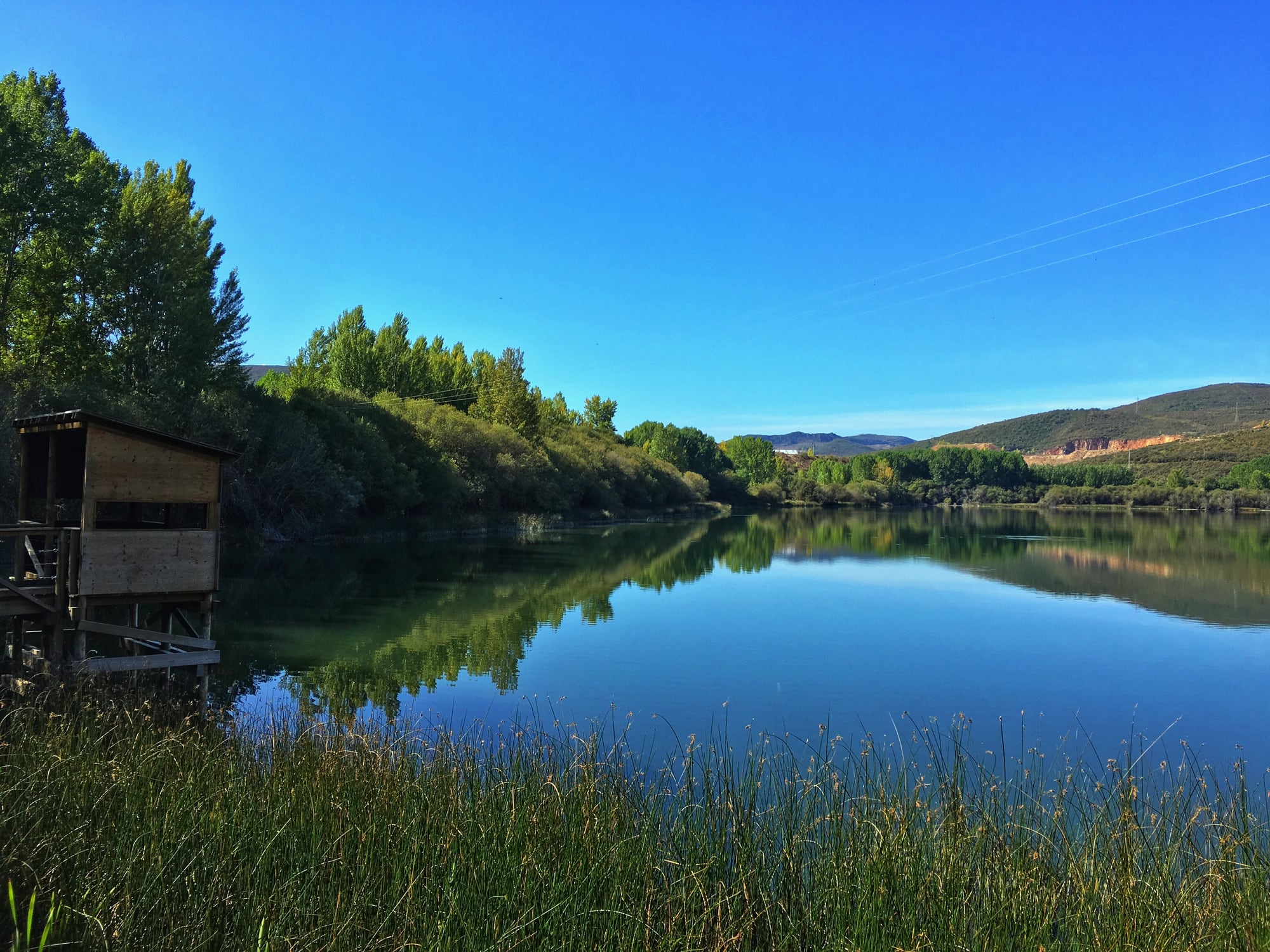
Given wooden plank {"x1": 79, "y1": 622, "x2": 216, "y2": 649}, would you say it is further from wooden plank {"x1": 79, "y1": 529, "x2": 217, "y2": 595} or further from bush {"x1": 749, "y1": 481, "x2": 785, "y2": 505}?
bush {"x1": 749, "y1": 481, "x2": 785, "y2": 505}

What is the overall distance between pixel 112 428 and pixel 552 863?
803 centimetres

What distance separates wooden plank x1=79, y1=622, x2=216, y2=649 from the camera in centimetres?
995

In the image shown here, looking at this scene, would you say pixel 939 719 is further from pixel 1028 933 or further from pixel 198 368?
pixel 198 368

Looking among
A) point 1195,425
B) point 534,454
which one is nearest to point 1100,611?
point 534,454

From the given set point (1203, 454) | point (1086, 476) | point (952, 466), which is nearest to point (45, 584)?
point (1203, 454)

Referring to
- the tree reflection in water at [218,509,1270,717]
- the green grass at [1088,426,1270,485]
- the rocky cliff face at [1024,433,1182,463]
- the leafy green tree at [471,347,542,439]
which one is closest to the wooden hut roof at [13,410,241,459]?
the tree reflection in water at [218,509,1270,717]

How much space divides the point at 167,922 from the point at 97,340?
3050cm

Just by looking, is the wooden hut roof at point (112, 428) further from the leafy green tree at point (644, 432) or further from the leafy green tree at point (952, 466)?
the leafy green tree at point (952, 466)

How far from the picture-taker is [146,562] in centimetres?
1047

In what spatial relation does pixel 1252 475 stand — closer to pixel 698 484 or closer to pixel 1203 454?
pixel 1203 454

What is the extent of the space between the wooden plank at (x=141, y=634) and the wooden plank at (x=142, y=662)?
201mm

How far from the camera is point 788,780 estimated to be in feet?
22.5

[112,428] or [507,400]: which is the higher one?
[507,400]

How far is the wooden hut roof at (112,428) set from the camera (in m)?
9.89
